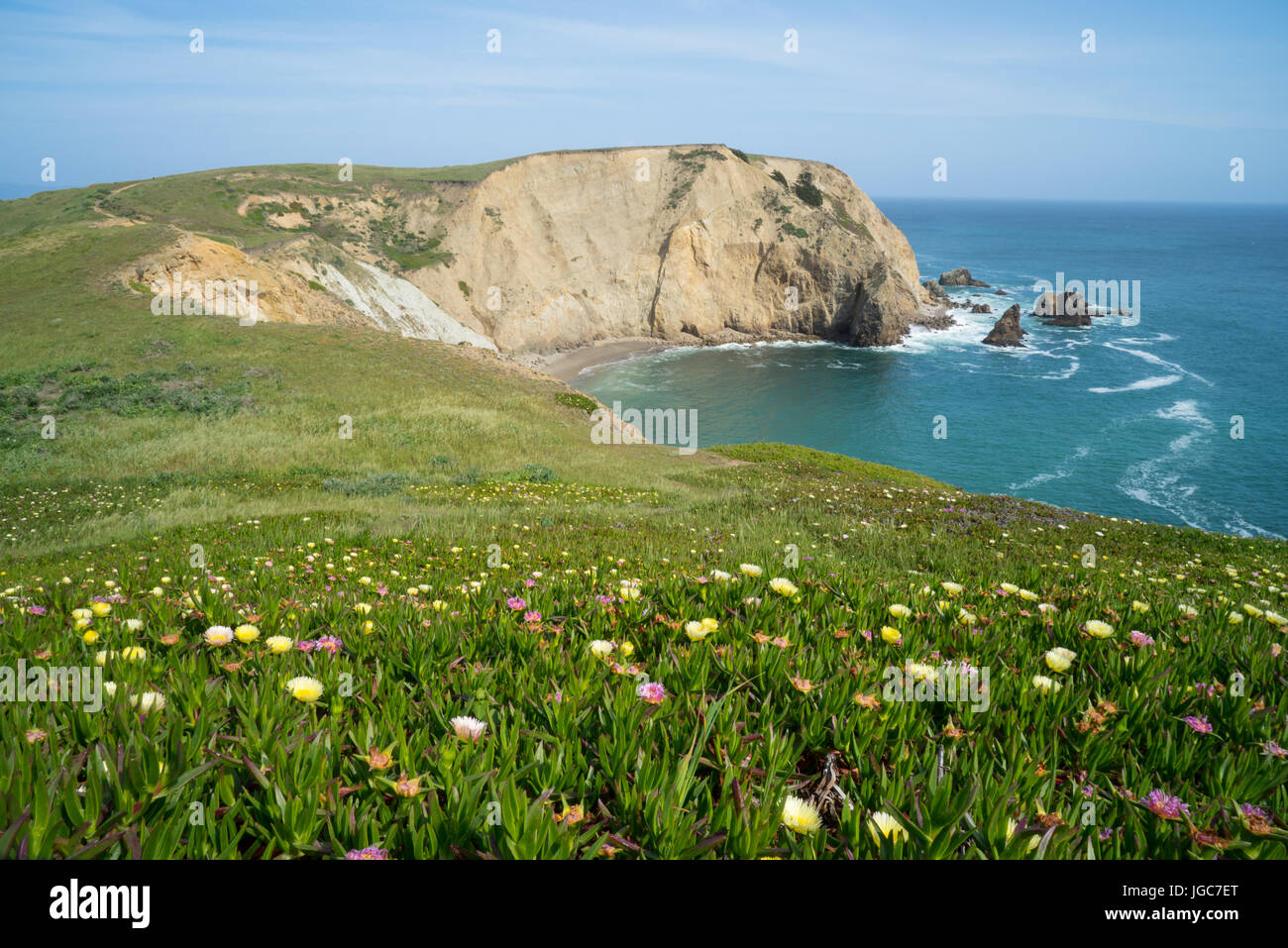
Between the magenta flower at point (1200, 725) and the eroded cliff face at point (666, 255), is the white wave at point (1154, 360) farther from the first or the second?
the magenta flower at point (1200, 725)

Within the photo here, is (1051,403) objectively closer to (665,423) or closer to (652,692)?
(665,423)

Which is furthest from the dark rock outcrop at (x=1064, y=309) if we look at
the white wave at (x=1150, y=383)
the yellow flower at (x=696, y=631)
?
the yellow flower at (x=696, y=631)

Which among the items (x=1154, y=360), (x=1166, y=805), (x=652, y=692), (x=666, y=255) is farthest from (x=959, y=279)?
(x=652, y=692)

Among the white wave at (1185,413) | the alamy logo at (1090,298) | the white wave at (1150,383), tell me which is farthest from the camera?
the alamy logo at (1090,298)

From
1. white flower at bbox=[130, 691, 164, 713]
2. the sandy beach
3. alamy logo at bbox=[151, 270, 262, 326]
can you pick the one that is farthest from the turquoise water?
white flower at bbox=[130, 691, 164, 713]
